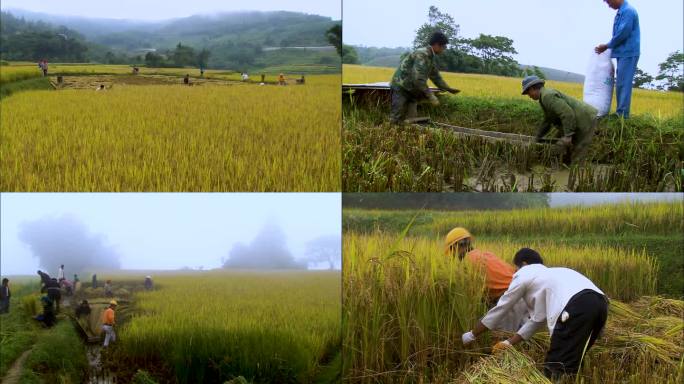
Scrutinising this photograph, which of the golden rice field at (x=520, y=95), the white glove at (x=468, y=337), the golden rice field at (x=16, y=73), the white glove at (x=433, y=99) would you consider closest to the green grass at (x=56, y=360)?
the golden rice field at (x=16, y=73)

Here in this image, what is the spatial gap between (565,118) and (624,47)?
73 cm

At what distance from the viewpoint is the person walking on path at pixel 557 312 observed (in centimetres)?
449

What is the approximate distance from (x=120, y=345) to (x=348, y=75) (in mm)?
2636

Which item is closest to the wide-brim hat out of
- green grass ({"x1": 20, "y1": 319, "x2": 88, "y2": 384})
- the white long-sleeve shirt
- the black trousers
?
the white long-sleeve shirt

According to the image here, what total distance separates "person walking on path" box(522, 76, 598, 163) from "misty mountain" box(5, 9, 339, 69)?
1.56 metres

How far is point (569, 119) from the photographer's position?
5.40 m

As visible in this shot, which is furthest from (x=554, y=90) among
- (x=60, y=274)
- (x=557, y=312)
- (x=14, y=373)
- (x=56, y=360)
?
(x=14, y=373)

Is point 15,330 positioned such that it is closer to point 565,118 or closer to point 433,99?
point 433,99

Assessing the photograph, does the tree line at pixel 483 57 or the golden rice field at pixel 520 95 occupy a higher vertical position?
the tree line at pixel 483 57

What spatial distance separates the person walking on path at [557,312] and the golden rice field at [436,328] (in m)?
0.11

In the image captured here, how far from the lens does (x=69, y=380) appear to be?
5086mm

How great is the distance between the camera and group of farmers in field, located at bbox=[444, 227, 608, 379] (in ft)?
Answer: 14.8

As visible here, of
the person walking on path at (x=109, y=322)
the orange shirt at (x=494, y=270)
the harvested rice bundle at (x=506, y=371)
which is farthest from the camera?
the person walking on path at (x=109, y=322)

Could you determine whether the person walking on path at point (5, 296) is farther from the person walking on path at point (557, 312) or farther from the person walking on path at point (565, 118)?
the person walking on path at point (565, 118)
